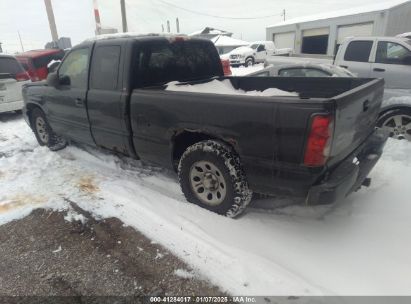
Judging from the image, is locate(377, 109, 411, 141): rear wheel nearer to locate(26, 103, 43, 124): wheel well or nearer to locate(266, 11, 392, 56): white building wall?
locate(26, 103, 43, 124): wheel well

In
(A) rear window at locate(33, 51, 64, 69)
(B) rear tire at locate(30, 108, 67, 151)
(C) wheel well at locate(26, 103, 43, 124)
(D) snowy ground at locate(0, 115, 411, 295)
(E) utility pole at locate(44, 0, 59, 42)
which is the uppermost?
(E) utility pole at locate(44, 0, 59, 42)

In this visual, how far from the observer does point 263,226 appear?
3279mm

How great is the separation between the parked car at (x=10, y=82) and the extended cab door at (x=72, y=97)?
377cm

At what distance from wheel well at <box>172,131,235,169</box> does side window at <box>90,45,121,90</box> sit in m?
1.15

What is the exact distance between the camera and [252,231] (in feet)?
10.5

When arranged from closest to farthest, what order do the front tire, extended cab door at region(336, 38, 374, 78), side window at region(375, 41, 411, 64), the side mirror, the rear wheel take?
the front tire, the side mirror, the rear wheel, side window at region(375, 41, 411, 64), extended cab door at region(336, 38, 374, 78)

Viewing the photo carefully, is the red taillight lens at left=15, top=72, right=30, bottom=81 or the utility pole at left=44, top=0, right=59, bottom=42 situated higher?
the utility pole at left=44, top=0, right=59, bottom=42

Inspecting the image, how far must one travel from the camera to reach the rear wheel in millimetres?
5305

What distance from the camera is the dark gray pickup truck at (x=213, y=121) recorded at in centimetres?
261

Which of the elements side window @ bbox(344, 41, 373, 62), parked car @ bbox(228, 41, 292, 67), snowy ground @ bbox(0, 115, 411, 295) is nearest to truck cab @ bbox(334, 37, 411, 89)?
side window @ bbox(344, 41, 373, 62)

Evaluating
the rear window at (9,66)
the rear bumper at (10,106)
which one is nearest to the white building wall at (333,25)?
the rear window at (9,66)

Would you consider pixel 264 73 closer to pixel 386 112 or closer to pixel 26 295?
pixel 386 112

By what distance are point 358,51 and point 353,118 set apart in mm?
5051

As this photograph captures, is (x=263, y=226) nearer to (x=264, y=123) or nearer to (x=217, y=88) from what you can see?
(x=264, y=123)
